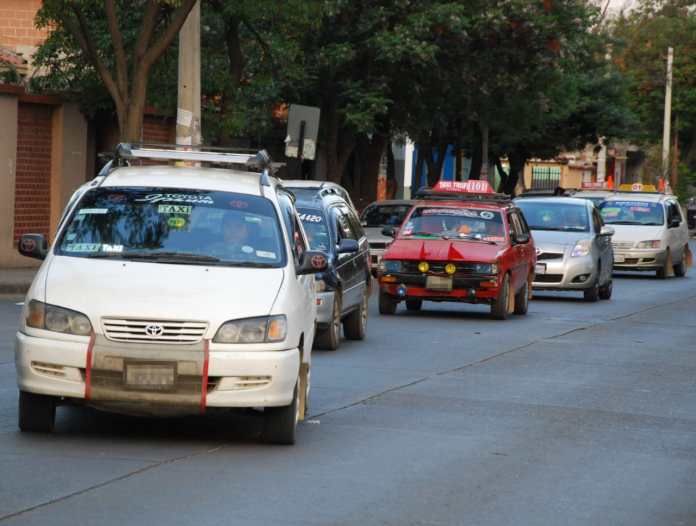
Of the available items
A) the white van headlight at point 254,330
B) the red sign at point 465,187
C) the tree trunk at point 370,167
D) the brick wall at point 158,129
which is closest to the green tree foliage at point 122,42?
the brick wall at point 158,129

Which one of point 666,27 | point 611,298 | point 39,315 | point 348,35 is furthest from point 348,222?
point 666,27

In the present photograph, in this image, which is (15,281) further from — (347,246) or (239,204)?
(239,204)

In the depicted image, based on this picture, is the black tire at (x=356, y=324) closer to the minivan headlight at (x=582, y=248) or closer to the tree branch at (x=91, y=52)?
the tree branch at (x=91, y=52)

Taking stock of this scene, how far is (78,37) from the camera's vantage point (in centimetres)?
2281

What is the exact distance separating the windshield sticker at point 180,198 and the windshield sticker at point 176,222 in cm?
19

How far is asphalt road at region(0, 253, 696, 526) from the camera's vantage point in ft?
25.9

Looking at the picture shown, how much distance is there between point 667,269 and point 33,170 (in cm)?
1486

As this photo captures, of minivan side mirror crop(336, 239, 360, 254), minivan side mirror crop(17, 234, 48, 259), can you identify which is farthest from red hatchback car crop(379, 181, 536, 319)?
minivan side mirror crop(17, 234, 48, 259)

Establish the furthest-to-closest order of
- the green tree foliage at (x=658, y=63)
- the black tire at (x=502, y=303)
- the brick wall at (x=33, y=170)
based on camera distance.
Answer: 1. the green tree foliage at (x=658, y=63)
2. the brick wall at (x=33, y=170)
3. the black tire at (x=502, y=303)

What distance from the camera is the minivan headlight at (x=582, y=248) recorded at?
25766 millimetres

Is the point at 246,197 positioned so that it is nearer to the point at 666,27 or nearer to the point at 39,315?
the point at 39,315

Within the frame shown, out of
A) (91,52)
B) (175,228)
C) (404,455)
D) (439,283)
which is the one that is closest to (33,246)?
(175,228)

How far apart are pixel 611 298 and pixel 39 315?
1938cm

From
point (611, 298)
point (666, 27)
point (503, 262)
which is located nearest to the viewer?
point (503, 262)
